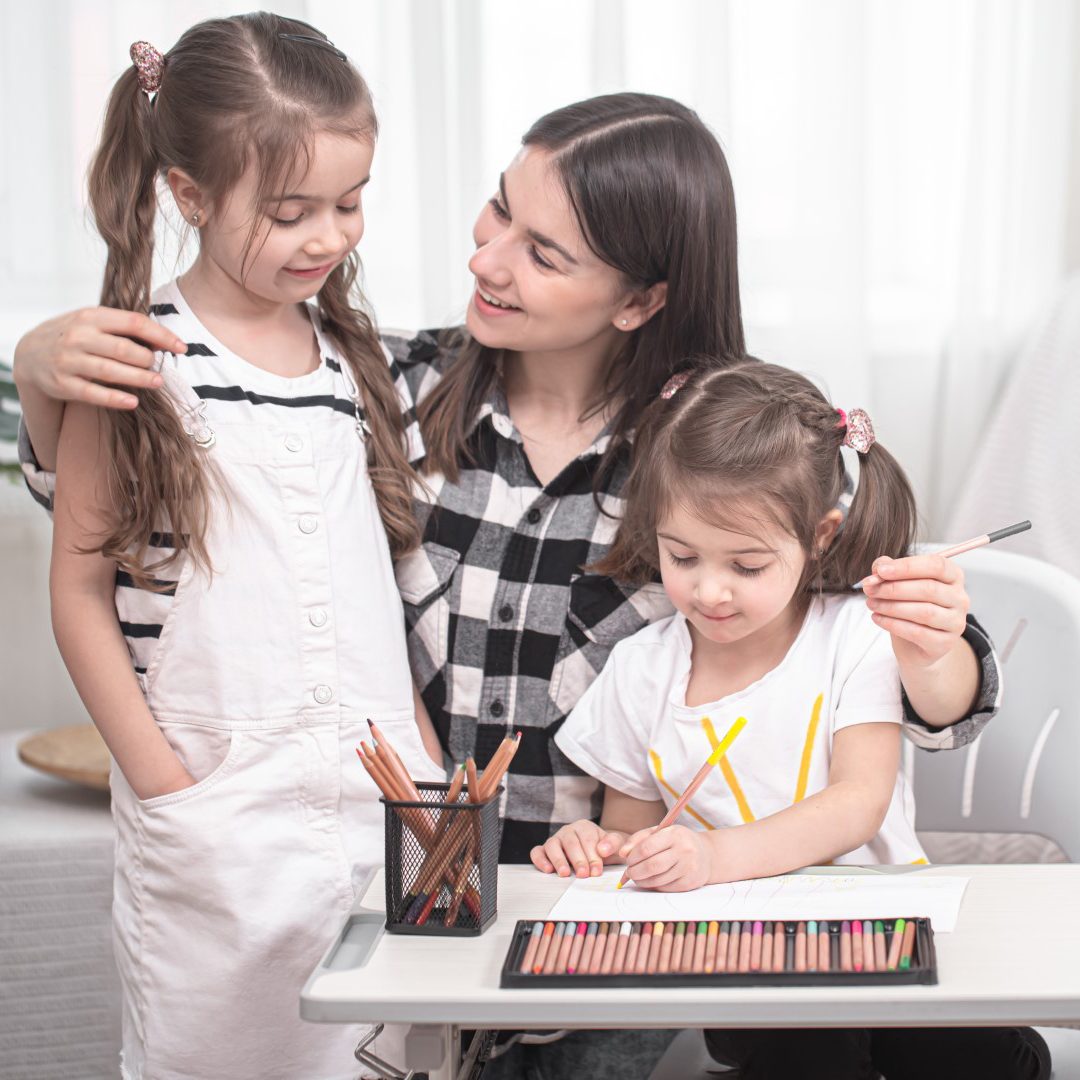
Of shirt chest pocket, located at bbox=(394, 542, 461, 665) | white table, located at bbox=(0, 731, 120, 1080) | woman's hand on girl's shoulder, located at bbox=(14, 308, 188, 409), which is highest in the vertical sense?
woman's hand on girl's shoulder, located at bbox=(14, 308, 188, 409)

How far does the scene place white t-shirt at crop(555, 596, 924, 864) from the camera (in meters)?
1.22

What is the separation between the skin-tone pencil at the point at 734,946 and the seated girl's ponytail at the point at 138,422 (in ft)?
1.87

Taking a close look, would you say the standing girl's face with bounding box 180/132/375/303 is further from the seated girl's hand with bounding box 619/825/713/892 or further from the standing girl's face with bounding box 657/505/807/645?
the seated girl's hand with bounding box 619/825/713/892

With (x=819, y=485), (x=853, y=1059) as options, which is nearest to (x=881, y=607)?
(x=819, y=485)

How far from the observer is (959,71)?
2.14 meters

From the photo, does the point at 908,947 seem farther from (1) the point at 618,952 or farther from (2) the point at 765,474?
(2) the point at 765,474

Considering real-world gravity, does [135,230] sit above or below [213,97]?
below

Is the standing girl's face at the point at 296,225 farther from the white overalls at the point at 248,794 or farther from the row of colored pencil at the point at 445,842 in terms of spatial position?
the row of colored pencil at the point at 445,842

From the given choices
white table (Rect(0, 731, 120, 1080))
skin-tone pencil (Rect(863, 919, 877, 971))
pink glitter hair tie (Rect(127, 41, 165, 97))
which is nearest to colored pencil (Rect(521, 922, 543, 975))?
skin-tone pencil (Rect(863, 919, 877, 971))

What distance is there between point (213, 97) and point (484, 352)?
16.2 inches

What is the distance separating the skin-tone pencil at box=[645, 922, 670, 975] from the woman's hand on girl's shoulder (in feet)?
1.88

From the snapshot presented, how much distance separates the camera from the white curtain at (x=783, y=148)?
6.49ft

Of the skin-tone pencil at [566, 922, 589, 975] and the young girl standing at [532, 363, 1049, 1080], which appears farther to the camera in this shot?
the young girl standing at [532, 363, 1049, 1080]

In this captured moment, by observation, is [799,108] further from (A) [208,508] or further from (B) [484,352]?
(A) [208,508]
